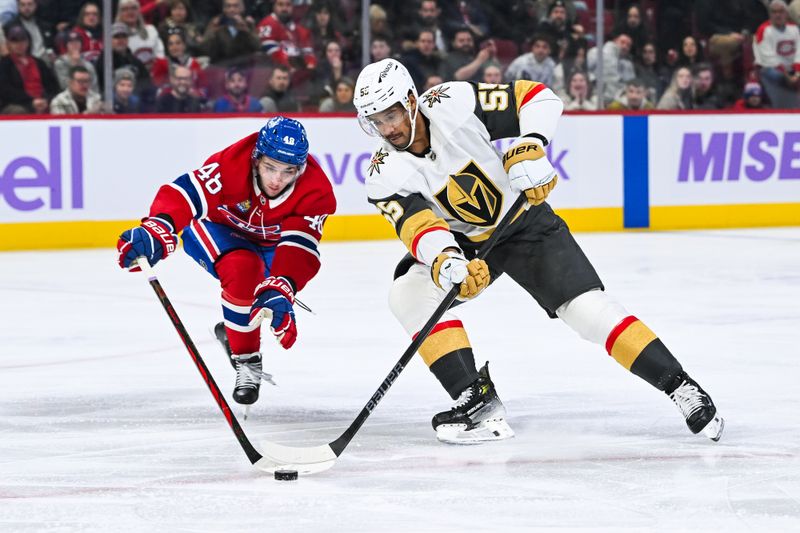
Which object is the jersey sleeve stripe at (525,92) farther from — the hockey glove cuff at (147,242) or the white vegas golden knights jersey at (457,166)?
the hockey glove cuff at (147,242)

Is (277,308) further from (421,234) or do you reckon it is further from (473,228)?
(473,228)

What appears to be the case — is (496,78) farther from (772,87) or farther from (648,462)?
(648,462)

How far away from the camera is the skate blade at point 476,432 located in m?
3.29

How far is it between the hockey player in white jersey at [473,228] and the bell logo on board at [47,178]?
4.63 meters

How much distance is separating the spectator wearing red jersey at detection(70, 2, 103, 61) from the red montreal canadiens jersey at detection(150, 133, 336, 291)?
180 inches

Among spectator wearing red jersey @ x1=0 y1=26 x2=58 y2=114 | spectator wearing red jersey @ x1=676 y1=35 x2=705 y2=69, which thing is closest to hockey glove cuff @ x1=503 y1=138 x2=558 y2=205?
spectator wearing red jersey @ x1=0 y1=26 x2=58 y2=114

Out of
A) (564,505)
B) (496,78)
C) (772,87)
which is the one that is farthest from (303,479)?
(772,87)

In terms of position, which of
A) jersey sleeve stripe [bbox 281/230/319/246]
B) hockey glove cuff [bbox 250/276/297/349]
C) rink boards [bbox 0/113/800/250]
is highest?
jersey sleeve stripe [bbox 281/230/319/246]

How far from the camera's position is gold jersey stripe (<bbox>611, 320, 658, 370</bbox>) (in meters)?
3.27

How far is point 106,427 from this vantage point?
11.5ft

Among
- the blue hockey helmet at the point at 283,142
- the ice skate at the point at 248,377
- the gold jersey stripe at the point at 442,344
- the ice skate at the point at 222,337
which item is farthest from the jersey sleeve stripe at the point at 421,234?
the ice skate at the point at 222,337

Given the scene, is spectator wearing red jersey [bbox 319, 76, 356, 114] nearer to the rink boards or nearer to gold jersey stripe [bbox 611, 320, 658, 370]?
the rink boards

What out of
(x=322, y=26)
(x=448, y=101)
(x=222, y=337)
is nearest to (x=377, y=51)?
(x=322, y=26)

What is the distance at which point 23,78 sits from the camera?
25.6 feet
